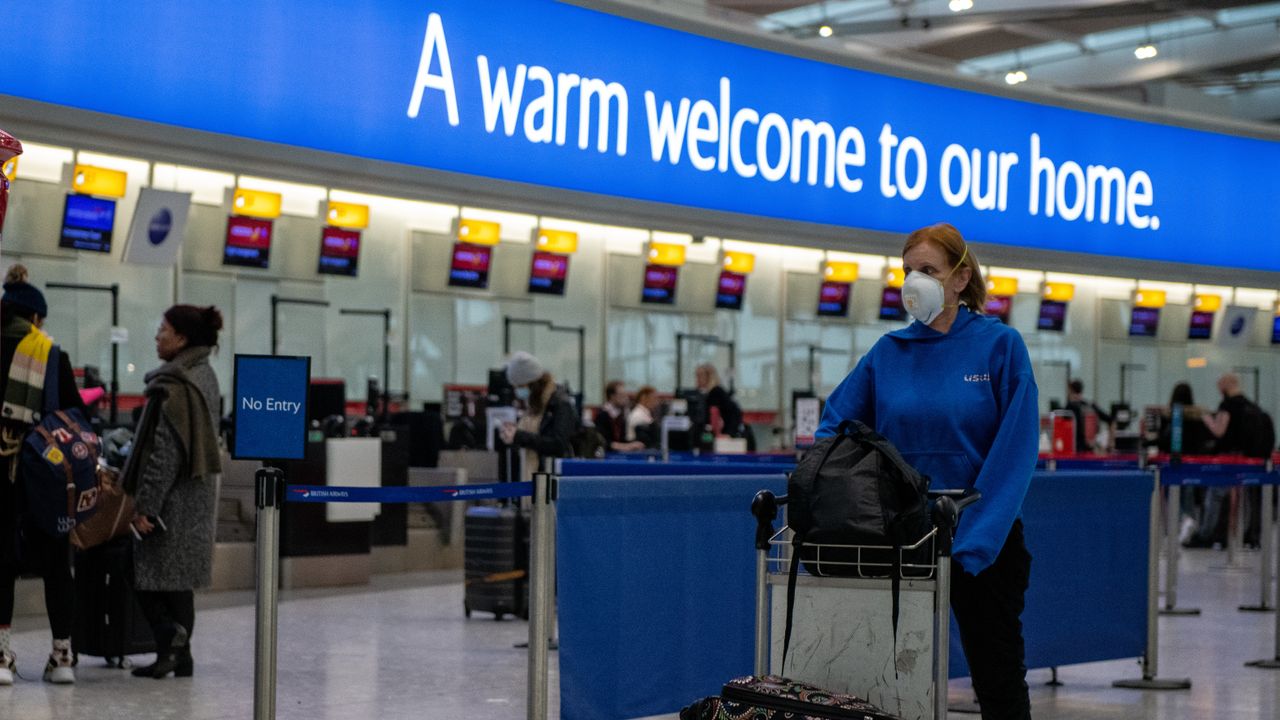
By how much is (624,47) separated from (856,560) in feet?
39.2

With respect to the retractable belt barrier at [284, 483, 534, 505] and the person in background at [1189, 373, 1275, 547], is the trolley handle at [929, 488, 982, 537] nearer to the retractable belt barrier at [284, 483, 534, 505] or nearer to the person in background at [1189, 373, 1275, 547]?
the retractable belt barrier at [284, 483, 534, 505]

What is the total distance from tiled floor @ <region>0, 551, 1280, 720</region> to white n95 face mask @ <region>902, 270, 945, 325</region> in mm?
2970

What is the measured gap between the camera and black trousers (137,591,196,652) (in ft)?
22.6

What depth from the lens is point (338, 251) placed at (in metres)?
15.1

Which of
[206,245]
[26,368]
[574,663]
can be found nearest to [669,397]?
[206,245]

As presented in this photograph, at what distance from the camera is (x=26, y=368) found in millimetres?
6637

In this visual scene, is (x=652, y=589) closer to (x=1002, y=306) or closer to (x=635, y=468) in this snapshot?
(x=635, y=468)

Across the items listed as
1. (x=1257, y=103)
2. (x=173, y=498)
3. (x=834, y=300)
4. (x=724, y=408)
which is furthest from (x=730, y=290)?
(x=1257, y=103)

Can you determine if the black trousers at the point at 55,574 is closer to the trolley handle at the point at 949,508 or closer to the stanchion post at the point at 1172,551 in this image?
the trolley handle at the point at 949,508

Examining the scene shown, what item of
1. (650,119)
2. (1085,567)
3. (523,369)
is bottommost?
(1085,567)

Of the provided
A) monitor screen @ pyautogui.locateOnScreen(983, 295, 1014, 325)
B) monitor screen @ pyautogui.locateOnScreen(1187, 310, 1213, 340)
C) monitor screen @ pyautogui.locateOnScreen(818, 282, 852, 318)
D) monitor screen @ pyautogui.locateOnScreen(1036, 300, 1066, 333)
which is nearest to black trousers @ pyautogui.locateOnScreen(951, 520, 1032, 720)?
monitor screen @ pyautogui.locateOnScreen(818, 282, 852, 318)

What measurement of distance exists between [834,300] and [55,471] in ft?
44.8

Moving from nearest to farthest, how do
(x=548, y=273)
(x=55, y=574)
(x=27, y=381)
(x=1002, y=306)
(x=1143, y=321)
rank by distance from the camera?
1. (x=27, y=381)
2. (x=55, y=574)
3. (x=548, y=273)
4. (x=1002, y=306)
5. (x=1143, y=321)

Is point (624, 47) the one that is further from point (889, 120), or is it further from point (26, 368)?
point (26, 368)
